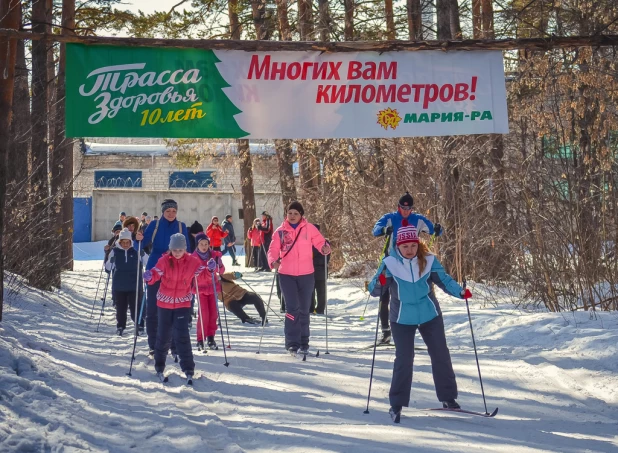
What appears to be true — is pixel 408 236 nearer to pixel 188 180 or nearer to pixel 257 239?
pixel 257 239

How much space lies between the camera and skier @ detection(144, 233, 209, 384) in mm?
9562

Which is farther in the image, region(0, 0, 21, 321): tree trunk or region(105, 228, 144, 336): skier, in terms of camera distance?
region(105, 228, 144, 336): skier

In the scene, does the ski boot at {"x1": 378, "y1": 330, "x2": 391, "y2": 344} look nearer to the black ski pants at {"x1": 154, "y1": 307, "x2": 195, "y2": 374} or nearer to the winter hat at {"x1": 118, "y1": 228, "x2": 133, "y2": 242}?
the black ski pants at {"x1": 154, "y1": 307, "x2": 195, "y2": 374}

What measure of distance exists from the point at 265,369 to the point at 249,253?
23.9 metres

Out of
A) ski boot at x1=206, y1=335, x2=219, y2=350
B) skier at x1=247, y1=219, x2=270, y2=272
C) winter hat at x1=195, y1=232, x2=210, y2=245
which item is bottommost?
ski boot at x1=206, y1=335, x2=219, y2=350

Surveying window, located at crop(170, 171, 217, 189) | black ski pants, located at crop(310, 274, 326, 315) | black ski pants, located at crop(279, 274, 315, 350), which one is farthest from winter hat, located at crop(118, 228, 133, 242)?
window, located at crop(170, 171, 217, 189)

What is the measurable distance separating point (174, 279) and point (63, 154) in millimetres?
15001

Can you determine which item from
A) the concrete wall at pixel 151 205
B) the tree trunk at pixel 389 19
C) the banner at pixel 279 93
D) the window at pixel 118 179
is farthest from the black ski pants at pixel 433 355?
the window at pixel 118 179

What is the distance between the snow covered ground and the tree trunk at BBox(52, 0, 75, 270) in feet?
30.8

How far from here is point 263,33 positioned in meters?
27.6

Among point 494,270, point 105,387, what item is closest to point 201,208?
point 494,270

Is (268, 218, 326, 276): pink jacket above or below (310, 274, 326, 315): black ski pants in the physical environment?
above

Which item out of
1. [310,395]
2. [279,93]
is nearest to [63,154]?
[279,93]

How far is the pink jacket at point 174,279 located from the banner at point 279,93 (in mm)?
1973
